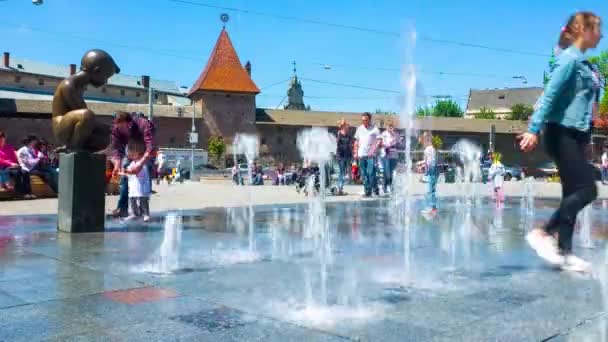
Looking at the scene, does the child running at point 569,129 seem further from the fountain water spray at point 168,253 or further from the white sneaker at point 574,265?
the fountain water spray at point 168,253

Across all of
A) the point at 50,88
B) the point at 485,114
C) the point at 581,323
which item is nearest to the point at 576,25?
the point at 581,323

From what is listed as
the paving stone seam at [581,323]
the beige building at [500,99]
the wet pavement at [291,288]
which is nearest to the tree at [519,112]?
the beige building at [500,99]

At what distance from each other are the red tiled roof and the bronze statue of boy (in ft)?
221

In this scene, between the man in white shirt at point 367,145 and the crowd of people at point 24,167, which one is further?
the crowd of people at point 24,167

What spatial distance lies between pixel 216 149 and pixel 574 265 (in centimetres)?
6674

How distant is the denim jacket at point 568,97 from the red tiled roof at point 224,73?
232 feet

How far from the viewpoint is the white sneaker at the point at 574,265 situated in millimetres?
4367

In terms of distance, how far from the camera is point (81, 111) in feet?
22.5

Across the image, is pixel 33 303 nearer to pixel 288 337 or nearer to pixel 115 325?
pixel 115 325

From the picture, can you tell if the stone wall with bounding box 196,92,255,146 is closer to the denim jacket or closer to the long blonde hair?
the long blonde hair

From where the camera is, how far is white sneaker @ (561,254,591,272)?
437 centimetres

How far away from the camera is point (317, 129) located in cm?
7175

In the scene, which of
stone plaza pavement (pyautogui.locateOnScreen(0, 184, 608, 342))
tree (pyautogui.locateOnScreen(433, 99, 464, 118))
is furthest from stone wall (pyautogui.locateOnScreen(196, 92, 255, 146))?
stone plaza pavement (pyautogui.locateOnScreen(0, 184, 608, 342))

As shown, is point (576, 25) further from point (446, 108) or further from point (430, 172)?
point (446, 108)
